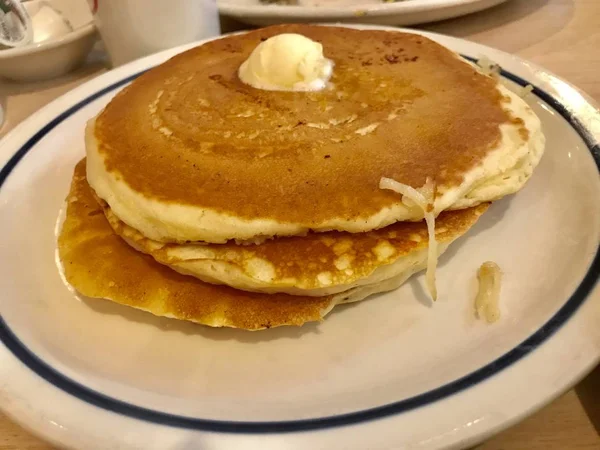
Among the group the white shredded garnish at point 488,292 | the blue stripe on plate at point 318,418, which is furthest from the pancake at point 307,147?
the blue stripe on plate at point 318,418

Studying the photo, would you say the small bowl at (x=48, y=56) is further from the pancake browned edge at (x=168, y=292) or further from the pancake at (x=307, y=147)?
the pancake browned edge at (x=168, y=292)

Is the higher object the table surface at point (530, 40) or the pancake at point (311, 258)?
the pancake at point (311, 258)

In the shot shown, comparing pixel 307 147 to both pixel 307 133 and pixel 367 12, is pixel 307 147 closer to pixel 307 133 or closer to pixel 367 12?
pixel 307 133

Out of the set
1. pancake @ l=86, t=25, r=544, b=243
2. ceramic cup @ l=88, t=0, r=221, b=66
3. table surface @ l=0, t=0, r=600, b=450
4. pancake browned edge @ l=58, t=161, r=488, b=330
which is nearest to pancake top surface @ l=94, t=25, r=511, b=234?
pancake @ l=86, t=25, r=544, b=243

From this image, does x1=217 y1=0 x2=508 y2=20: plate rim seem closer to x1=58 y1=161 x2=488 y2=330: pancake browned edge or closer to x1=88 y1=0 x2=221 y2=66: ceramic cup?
x1=88 y1=0 x2=221 y2=66: ceramic cup

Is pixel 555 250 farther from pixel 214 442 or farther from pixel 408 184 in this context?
pixel 214 442

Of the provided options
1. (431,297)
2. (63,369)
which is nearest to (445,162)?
(431,297)
